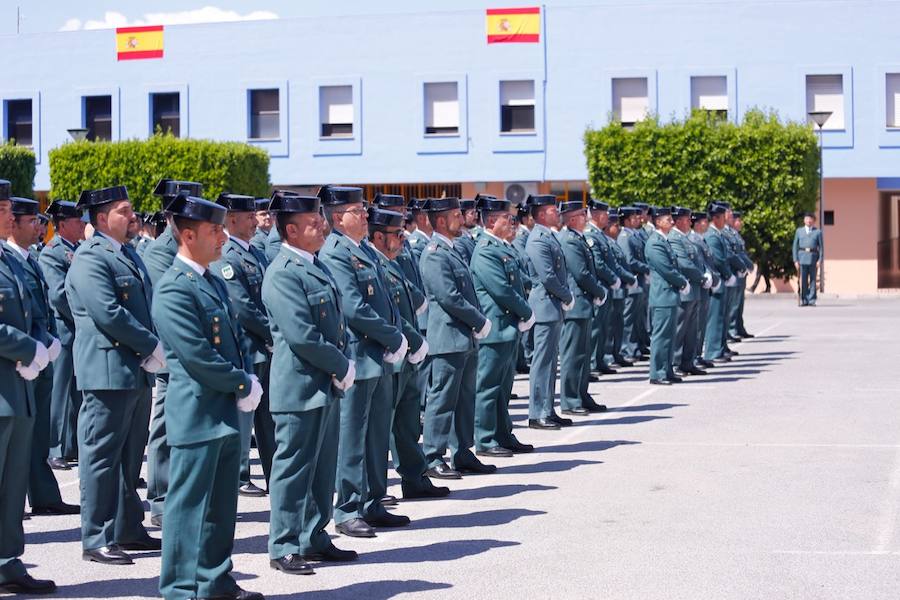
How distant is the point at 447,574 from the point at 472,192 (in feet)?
118

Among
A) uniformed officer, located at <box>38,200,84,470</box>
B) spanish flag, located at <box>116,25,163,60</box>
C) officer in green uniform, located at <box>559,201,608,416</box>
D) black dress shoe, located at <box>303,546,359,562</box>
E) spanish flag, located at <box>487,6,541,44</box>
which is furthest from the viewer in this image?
spanish flag, located at <box>116,25,163,60</box>

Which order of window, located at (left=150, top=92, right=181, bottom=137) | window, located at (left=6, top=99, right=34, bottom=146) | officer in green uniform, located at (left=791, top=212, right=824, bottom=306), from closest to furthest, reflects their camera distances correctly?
1. officer in green uniform, located at (left=791, top=212, right=824, bottom=306)
2. window, located at (left=150, top=92, right=181, bottom=137)
3. window, located at (left=6, top=99, right=34, bottom=146)

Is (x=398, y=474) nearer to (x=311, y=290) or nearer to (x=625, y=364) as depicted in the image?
(x=311, y=290)

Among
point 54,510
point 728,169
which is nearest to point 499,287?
point 54,510

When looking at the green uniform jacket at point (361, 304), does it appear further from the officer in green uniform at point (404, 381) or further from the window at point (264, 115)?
the window at point (264, 115)

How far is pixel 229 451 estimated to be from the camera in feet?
22.2

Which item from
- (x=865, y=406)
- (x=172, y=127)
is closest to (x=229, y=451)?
(x=865, y=406)

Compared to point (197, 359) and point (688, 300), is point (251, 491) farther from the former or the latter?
point (688, 300)

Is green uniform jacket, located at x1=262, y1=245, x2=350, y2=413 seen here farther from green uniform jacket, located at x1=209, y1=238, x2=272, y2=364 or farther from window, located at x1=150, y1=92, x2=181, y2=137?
window, located at x1=150, y1=92, x2=181, y2=137

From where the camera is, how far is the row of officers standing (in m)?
6.74

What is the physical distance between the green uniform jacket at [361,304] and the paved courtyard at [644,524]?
3.68 ft

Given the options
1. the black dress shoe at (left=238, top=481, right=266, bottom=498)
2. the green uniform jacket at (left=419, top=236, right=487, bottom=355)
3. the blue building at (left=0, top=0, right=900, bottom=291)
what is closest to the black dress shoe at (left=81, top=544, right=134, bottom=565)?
the black dress shoe at (left=238, top=481, right=266, bottom=498)

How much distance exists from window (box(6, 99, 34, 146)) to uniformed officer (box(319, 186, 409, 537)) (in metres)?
40.0

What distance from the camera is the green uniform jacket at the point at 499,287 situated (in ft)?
39.2
